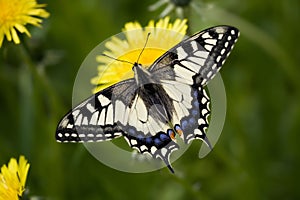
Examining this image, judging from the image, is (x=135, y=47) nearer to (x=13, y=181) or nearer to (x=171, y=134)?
(x=171, y=134)

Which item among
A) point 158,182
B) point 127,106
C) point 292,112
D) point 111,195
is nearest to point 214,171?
point 158,182

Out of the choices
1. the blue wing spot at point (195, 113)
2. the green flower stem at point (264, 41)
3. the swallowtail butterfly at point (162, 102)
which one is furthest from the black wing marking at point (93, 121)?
the green flower stem at point (264, 41)

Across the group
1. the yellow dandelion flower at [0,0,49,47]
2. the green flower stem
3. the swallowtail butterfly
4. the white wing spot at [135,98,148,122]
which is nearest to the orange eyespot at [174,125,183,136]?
the swallowtail butterfly

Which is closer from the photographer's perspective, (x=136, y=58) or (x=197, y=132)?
(x=197, y=132)

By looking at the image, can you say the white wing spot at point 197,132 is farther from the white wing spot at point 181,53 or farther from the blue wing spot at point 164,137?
the white wing spot at point 181,53

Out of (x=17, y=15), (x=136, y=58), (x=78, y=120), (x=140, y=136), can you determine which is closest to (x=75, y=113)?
(x=78, y=120)

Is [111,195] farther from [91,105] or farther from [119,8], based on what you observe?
[119,8]
